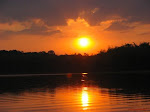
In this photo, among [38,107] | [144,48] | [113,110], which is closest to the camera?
[113,110]

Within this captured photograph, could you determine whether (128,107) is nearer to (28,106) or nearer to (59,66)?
(28,106)

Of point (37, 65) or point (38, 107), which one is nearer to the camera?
point (38, 107)

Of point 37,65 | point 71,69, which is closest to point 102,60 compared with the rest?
point 71,69

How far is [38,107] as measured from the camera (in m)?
17.1

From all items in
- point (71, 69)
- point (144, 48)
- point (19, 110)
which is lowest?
point (19, 110)

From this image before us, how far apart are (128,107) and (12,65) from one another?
71428 millimetres

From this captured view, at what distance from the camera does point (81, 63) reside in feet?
295

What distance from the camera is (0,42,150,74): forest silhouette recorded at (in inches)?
3305

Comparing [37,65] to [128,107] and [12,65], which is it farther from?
[128,107]

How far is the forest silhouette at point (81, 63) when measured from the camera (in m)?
83.9

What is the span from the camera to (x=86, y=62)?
89.7 meters

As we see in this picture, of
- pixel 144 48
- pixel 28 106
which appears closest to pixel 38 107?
pixel 28 106

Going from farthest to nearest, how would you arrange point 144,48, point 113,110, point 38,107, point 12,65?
point 144,48, point 12,65, point 38,107, point 113,110

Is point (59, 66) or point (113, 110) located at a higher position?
point (59, 66)
